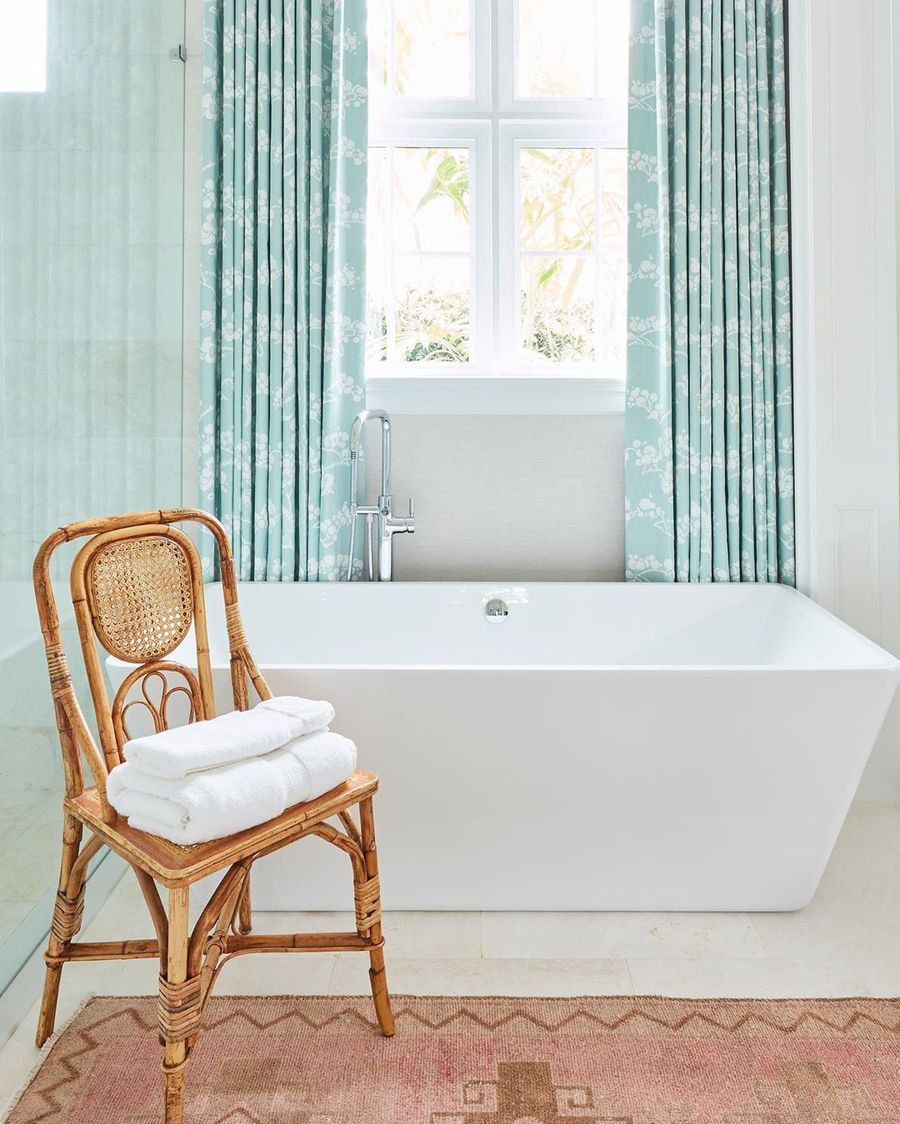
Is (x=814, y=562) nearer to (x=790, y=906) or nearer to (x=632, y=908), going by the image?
(x=790, y=906)

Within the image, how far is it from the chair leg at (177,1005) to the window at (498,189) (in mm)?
1945

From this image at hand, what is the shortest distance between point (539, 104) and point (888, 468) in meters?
1.61

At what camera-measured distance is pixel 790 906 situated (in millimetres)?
1898

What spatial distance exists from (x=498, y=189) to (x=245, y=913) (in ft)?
7.54

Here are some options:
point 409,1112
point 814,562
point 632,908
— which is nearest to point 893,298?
point 814,562

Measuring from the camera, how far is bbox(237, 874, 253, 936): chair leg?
5.78 feet

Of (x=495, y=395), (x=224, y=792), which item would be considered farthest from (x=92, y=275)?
(x=224, y=792)

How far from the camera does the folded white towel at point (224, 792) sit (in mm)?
1222

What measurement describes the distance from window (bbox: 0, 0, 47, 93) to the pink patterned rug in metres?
1.73

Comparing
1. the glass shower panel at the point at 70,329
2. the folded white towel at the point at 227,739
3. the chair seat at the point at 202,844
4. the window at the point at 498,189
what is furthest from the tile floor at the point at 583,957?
the window at the point at 498,189

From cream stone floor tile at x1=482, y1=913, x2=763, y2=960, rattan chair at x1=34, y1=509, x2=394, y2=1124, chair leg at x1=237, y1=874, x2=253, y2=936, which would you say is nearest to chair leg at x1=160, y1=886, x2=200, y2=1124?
rattan chair at x1=34, y1=509, x2=394, y2=1124

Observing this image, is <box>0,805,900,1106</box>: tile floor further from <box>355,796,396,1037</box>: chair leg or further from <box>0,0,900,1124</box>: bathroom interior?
<box>355,796,396,1037</box>: chair leg

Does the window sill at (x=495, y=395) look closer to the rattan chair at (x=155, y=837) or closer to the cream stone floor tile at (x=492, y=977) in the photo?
the rattan chair at (x=155, y=837)

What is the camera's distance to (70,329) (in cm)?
186
